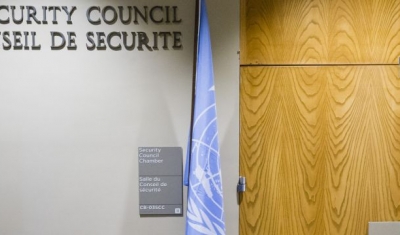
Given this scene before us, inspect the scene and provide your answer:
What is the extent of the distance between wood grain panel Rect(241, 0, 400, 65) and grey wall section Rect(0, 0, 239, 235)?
0.40ft

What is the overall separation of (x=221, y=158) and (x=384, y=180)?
937 millimetres

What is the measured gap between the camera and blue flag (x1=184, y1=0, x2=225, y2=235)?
1.40 meters

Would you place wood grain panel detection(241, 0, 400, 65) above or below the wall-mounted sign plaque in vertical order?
above

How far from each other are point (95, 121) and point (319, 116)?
48.7 inches

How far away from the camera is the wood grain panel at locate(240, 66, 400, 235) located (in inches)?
62.8

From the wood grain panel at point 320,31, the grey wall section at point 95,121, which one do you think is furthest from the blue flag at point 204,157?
the wood grain panel at point 320,31

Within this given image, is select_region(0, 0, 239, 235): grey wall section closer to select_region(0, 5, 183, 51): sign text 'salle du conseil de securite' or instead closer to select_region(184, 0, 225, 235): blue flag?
select_region(0, 5, 183, 51): sign text 'salle du conseil de securite'

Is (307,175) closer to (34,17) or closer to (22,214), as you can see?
(22,214)

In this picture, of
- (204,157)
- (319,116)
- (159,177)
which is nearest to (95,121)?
(159,177)

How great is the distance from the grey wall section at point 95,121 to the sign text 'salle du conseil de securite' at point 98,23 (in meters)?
0.03

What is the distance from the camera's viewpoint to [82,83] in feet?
5.11

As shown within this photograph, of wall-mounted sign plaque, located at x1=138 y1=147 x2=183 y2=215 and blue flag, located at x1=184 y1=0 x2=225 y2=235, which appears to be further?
wall-mounted sign plaque, located at x1=138 y1=147 x2=183 y2=215

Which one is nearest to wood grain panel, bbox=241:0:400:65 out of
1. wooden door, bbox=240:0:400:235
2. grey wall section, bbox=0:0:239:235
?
wooden door, bbox=240:0:400:235

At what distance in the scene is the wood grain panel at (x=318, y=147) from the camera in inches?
62.8
